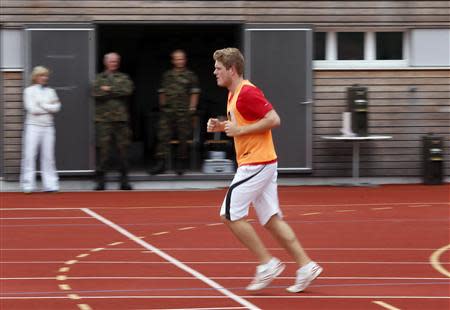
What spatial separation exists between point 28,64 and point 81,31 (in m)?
1.00

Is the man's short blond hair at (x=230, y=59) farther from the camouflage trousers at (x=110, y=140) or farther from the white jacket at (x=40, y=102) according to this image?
the camouflage trousers at (x=110, y=140)

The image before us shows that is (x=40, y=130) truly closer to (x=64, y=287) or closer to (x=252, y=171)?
(x=64, y=287)

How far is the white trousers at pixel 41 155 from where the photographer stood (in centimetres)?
1722

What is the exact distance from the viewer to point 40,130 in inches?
679

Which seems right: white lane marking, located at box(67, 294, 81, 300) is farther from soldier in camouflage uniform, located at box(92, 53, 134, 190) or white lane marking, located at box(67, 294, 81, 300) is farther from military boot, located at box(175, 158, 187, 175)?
military boot, located at box(175, 158, 187, 175)

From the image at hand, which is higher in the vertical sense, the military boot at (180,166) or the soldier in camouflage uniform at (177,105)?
the soldier in camouflage uniform at (177,105)

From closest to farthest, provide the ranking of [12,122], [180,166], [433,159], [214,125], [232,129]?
1. [232,129]
2. [214,125]
3. [12,122]
4. [433,159]
5. [180,166]

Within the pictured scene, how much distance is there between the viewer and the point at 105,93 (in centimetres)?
1727

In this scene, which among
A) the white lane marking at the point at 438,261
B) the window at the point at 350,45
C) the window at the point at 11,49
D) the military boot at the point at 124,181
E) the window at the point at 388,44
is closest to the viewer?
the white lane marking at the point at 438,261

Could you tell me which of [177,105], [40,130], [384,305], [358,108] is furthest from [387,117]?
[384,305]

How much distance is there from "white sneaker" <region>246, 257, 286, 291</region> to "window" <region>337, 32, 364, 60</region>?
32.8 feet

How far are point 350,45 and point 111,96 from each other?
423 centimetres

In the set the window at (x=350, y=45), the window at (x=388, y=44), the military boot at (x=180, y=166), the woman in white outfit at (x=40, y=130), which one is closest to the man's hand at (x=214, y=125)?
the woman in white outfit at (x=40, y=130)

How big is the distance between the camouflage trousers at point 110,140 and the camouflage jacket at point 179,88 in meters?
0.91
